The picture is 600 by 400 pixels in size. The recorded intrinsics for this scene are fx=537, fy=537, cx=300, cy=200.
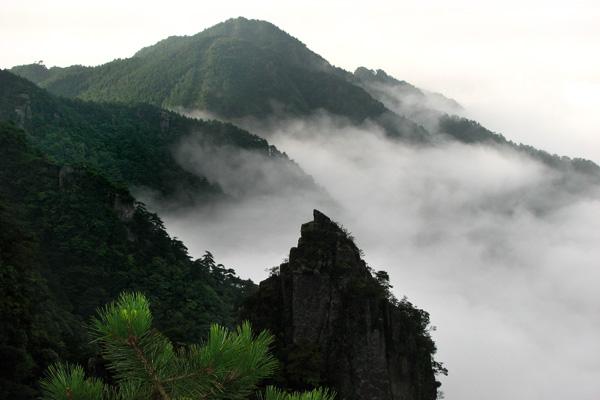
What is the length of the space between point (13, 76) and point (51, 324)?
13137 cm

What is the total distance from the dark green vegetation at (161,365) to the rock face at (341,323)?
43568 millimetres

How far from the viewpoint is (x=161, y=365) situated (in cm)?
661

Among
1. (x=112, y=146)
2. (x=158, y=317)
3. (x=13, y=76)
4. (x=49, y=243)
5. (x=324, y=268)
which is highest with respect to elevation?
(x=13, y=76)

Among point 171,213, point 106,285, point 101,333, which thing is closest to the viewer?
point 101,333

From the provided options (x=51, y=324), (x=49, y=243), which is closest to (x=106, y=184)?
(x=49, y=243)

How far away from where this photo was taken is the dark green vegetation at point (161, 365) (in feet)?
20.7

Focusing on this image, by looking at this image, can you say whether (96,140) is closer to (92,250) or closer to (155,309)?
(92,250)

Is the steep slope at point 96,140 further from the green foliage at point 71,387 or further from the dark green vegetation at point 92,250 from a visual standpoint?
the green foliage at point 71,387

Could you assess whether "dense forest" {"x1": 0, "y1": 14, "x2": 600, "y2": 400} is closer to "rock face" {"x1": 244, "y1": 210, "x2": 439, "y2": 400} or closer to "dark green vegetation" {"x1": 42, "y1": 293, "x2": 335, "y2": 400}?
"dark green vegetation" {"x1": 42, "y1": 293, "x2": 335, "y2": 400}

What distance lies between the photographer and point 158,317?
7512 centimetres

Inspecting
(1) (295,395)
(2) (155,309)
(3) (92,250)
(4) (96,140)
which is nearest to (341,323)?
(2) (155,309)

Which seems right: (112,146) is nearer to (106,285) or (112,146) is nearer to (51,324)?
(106,285)

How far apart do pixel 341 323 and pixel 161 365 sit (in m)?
48.5

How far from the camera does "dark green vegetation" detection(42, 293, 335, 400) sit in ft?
20.7
